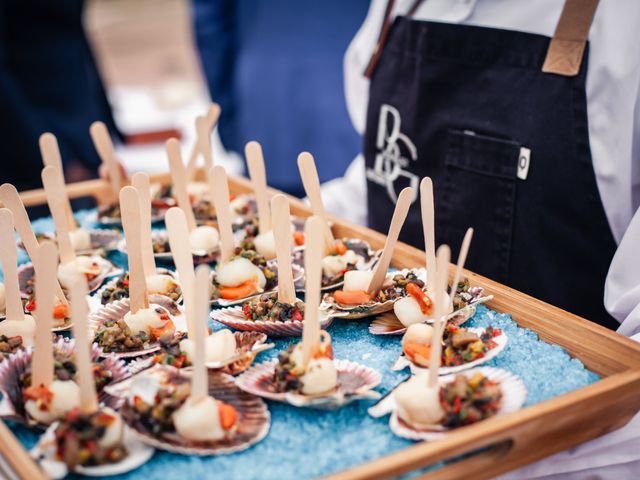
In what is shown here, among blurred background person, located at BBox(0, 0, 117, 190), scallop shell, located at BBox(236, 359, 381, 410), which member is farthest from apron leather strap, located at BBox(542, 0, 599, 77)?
blurred background person, located at BBox(0, 0, 117, 190)

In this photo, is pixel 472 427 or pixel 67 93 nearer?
pixel 472 427

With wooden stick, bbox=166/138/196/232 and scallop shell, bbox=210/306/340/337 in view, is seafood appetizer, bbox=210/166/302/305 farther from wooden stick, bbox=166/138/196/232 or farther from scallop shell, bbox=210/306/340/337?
wooden stick, bbox=166/138/196/232

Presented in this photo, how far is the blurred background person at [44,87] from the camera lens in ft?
10.1

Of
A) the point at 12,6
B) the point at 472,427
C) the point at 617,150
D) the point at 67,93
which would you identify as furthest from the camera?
the point at 67,93

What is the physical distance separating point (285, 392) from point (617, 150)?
2.78ft

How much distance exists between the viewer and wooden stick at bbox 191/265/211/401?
0.88m

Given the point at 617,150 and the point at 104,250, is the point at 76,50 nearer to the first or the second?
the point at 104,250

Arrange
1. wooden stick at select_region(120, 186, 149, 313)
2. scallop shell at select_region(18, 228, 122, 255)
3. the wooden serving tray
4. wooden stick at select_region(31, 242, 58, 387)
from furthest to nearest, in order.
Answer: scallop shell at select_region(18, 228, 122, 255) → wooden stick at select_region(120, 186, 149, 313) → wooden stick at select_region(31, 242, 58, 387) → the wooden serving tray

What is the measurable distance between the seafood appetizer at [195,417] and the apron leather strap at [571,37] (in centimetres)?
97

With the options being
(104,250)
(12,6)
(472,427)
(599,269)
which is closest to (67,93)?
(12,6)

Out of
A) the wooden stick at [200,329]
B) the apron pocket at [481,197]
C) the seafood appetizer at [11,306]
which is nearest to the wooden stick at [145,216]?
the seafood appetizer at [11,306]

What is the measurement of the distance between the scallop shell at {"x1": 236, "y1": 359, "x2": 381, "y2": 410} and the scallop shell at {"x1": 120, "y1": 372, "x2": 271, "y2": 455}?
2cm

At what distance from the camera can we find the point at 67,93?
3430 millimetres

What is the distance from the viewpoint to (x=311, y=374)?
1.01 meters
